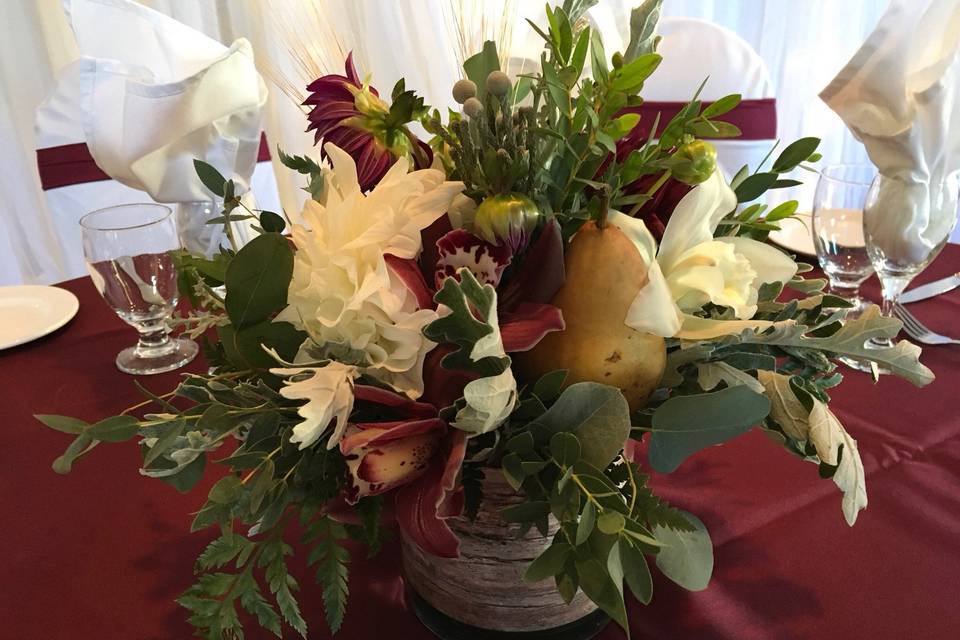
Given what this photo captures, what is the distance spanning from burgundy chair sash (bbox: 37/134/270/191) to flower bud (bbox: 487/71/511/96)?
1029 mm

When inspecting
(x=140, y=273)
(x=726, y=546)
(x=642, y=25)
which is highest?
(x=642, y=25)

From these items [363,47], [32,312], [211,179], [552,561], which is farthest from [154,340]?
[363,47]

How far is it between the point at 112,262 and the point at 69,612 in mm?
371

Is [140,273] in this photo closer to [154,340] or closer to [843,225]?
[154,340]

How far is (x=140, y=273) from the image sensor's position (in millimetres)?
770

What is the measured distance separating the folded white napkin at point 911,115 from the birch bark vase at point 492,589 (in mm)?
493

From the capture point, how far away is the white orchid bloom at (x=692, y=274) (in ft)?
1.13

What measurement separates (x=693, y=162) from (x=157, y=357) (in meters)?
0.63

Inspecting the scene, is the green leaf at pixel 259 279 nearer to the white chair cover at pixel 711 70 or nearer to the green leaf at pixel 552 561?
the green leaf at pixel 552 561

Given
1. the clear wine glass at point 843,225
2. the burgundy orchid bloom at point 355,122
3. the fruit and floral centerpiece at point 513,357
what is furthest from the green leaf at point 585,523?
the clear wine glass at point 843,225

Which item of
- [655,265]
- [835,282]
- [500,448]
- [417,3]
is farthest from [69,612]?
[417,3]

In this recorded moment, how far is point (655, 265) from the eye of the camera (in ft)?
1.15

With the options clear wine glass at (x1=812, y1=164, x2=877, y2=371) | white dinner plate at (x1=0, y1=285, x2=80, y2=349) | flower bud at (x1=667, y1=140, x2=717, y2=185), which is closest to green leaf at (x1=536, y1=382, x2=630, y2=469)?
flower bud at (x1=667, y1=140, x2=717, y2=185)

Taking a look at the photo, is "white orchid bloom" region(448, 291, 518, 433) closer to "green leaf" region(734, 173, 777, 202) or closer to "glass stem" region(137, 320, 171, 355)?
"green leaf" region(734, 173, 777, 202)
